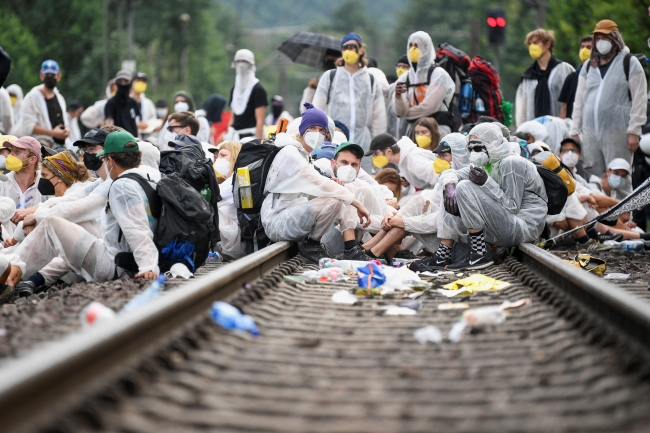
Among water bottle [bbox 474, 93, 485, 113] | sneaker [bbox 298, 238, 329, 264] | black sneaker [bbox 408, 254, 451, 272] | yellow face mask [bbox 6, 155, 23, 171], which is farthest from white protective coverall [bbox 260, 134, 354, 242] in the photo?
water bottle [bbox 474, 93, 485, 113]

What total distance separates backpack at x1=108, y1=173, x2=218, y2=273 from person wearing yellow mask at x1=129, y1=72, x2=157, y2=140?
9663mm

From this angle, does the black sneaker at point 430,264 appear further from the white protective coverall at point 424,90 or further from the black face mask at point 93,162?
the white protective coverall at point 424,90

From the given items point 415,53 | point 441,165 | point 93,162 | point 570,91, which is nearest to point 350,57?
point 415,53

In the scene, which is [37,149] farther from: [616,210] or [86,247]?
[616,210]

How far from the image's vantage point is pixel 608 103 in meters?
13.4

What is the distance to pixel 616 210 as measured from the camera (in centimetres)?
976

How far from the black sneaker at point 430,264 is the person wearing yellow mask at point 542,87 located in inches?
248

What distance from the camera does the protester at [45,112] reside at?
50.9ft

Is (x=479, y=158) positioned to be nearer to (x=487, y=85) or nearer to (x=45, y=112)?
(x=487, y=85)

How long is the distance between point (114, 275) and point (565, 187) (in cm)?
420

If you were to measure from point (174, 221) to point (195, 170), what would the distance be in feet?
3.32

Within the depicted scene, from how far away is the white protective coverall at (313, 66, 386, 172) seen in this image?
45.4 feet

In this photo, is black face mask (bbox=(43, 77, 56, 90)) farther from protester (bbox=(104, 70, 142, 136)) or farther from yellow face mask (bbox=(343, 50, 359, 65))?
yellow face mask (bbox=(343, 50, 359, 65))

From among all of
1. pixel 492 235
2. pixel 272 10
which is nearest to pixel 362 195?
pixel 492 235
